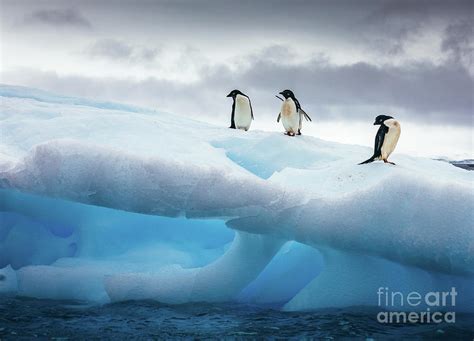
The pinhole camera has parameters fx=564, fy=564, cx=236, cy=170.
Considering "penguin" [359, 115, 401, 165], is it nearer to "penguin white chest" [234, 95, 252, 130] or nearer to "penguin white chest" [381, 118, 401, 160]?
"penguin white chest" [381, 118, 401, 160]

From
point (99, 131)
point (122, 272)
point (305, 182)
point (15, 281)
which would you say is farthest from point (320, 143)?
point (15, 281)

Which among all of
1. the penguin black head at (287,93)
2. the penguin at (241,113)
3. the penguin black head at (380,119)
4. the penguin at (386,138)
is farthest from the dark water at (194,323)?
the penguin at (241,113)

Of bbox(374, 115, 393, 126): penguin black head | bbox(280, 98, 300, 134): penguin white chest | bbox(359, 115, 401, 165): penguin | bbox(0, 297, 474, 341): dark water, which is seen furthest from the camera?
bbox(280, 98, 300, 134): penguin white chest

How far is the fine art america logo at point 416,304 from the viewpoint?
477 centimetres

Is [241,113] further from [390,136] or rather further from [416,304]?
[416,304]

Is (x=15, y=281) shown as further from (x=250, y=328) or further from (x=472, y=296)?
(x=472, y=296)

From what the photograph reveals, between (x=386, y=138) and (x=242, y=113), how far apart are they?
4533 mm

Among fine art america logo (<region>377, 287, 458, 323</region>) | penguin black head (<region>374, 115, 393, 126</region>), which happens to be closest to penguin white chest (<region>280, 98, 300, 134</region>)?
penguin black head (<region>374, 115, 393, 126</region>)

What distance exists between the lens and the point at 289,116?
8.25m

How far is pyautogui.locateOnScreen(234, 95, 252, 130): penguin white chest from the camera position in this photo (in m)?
9.98

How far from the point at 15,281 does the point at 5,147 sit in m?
1.52

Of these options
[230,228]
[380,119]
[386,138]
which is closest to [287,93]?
[380,119]

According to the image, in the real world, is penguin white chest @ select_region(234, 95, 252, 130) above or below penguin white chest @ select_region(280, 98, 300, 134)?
above

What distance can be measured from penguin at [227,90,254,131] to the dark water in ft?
17.8
